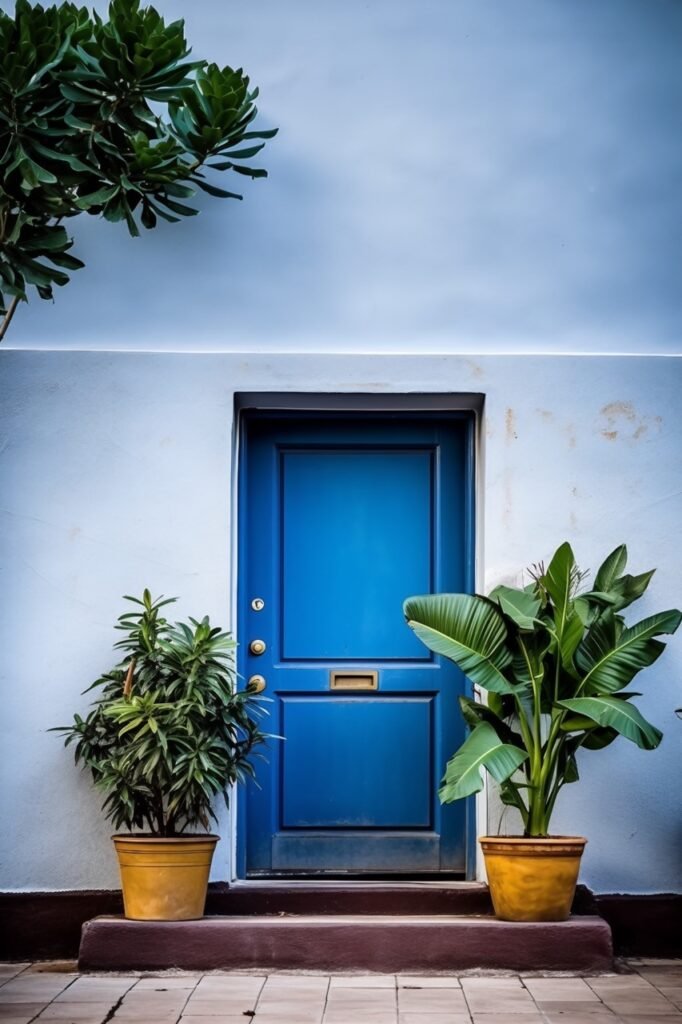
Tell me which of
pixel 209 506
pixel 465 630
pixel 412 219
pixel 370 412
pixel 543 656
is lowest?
pixel 543 656

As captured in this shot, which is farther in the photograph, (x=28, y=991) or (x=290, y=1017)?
(x=28, y=991)

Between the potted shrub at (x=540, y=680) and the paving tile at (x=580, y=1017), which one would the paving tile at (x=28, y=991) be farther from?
the paving tile at (x=580, y=1017)

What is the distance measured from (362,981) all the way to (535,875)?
796mm

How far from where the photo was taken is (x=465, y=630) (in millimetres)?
5531

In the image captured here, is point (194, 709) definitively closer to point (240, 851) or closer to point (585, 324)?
point (240, 851)

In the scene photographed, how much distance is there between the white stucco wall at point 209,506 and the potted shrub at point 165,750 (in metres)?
0.26

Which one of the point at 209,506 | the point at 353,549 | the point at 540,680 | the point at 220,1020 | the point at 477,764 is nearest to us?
the point at 220,1020

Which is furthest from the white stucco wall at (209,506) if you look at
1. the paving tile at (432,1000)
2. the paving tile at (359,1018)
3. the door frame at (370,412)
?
the paving tile at (359,1018)

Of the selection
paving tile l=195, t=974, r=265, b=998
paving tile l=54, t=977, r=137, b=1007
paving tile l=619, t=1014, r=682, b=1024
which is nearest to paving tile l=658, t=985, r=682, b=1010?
paving tile l=619, t=1014, r=682, b=1024

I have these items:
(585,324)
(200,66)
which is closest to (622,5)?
(585,324)

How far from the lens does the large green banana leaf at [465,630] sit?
18.0 feet

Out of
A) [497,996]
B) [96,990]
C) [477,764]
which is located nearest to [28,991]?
[96,990]

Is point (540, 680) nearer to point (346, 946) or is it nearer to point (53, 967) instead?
point (346, 946)

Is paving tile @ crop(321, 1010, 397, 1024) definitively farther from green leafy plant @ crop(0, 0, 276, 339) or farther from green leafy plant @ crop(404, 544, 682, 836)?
green leafy plant @ crop(0, 0, 276, 339)
